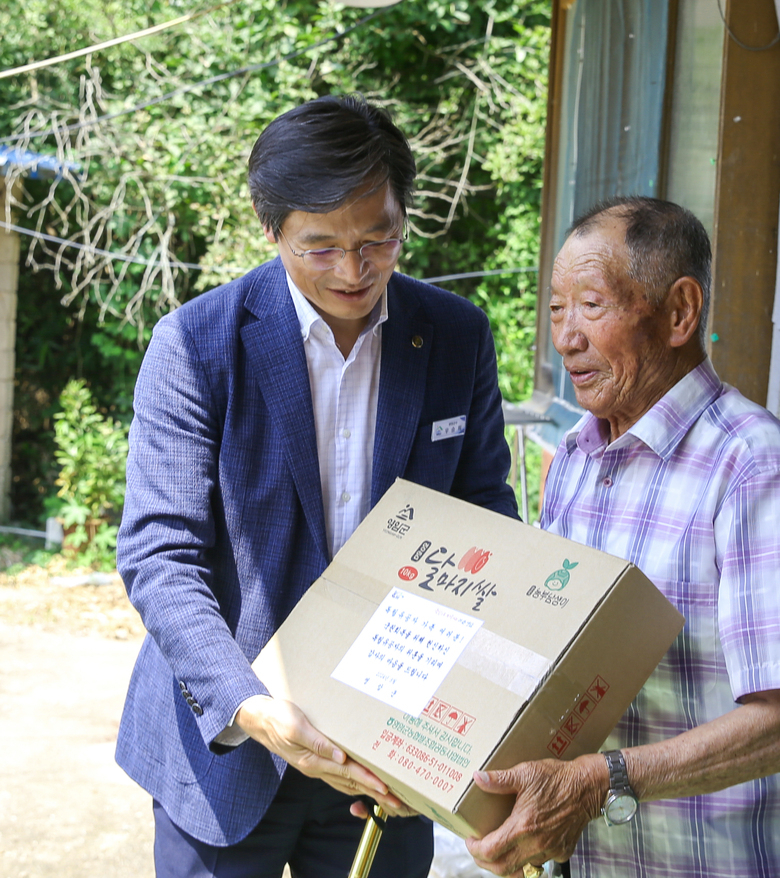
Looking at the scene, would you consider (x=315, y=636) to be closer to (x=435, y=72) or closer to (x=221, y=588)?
(x=221, y=588)

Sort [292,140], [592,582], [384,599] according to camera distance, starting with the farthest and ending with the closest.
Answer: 1. [292,140]
2. [384,599]
3. [592,582]

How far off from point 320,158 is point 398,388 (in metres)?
0.41

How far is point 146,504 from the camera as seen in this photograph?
1.38m

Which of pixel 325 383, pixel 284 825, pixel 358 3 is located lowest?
pixel 284 825

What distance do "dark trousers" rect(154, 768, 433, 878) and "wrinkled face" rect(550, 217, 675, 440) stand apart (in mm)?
812

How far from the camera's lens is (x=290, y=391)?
1.47 metres

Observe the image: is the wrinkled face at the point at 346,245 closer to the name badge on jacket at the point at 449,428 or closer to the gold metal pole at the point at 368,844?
the name badge on jacket at the point at 449,428

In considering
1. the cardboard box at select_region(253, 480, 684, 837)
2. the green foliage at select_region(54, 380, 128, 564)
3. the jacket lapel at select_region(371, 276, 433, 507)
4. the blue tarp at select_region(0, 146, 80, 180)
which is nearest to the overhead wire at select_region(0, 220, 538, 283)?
the blue tarp at select_region(0, 146, 80, 180)

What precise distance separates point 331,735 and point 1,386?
650 centimetres

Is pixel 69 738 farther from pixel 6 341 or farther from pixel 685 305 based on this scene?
pixel 6 341

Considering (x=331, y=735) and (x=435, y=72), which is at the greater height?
(x=435, y=72)

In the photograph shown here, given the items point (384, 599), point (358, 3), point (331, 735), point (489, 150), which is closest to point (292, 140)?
point (384, 599)

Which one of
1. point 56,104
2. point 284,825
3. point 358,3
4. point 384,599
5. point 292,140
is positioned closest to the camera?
point 384,599

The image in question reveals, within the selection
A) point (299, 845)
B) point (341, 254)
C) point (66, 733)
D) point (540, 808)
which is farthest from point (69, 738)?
point (540, 808)
